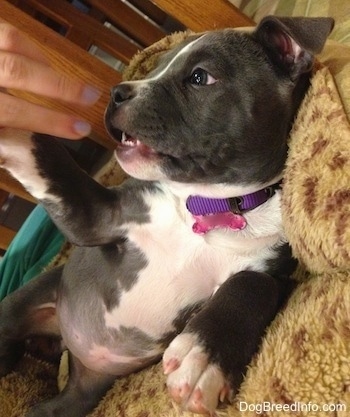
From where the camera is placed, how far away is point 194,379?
1059mm

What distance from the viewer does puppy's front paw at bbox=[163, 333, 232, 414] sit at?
1.04 meters

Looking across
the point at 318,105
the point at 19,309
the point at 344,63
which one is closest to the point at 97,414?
the point at 19,309

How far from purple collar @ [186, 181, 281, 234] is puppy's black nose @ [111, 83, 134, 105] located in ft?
0.90

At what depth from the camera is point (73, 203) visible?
1.42m

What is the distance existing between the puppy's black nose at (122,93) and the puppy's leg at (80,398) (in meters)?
0.73

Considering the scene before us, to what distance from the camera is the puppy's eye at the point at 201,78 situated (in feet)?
4.05

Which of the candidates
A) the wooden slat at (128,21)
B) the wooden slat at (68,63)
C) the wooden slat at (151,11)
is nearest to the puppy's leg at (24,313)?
the wooden slat at (68,63)

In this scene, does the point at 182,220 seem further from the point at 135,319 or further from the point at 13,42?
the point at 13,42

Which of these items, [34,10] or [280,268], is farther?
[34,10]

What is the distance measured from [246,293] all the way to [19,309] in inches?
28.4

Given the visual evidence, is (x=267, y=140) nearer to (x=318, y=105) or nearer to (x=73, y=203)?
(x=318, y=105)

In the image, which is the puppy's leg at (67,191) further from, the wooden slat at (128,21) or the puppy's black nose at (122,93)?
the wooden slat at (128,21)

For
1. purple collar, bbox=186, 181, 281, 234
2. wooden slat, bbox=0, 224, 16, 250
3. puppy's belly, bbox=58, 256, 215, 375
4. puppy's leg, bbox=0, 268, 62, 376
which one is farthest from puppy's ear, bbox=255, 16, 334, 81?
wooden slat, bbox=0, 224, 16, 250

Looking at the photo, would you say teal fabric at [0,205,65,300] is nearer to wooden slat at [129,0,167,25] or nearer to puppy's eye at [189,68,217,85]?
puppy's eye at [189,68,217,85]
